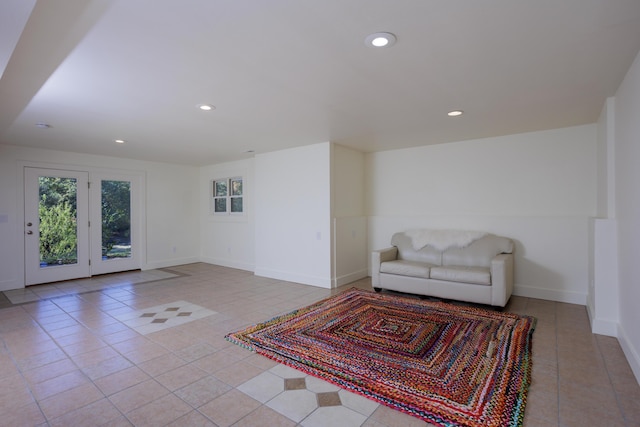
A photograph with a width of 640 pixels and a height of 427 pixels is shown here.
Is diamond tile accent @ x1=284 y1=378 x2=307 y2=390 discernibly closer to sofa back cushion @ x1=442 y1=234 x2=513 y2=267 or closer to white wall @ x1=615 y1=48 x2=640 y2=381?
white wall @ x1=615 y1=48 x2=640 y2=381

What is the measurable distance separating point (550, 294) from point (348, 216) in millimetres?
3009

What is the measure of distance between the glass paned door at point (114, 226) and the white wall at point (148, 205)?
0.80 feet

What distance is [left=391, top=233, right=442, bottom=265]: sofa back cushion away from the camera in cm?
468

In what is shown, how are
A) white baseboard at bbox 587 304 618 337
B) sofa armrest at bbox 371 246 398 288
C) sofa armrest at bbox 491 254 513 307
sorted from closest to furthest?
white baseboard at bbox 587 304 618 337
sofa armrest at bbox 491 254 513 307
sofa armrest at bbox 371 246 398 288

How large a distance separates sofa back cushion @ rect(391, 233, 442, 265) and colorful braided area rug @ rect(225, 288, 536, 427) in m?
0.84

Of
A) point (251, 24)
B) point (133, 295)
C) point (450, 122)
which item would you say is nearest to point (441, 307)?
point (450, 122)

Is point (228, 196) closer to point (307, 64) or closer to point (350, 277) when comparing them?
point (350, 277)

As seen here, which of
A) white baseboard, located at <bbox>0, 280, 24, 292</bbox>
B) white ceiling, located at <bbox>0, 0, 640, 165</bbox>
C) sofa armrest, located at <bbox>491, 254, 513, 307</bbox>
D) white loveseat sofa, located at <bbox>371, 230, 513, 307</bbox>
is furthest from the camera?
white baseboard, located at <bbox>0, 280, 24, 292</bbox>

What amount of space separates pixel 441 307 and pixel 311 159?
2865mm

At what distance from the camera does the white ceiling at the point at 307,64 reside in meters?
1.75

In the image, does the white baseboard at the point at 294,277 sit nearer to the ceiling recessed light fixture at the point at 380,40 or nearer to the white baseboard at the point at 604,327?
the white baseboard at the point at 604,327

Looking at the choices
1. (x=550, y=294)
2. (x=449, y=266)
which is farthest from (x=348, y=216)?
(x=550, y=294)

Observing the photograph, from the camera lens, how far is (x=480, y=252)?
4395 mm

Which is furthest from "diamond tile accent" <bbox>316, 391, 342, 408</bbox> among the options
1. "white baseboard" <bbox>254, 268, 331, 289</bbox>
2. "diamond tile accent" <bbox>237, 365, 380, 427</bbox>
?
"white baseboard" <bbox>254, 268, 331, 289</bbox>
